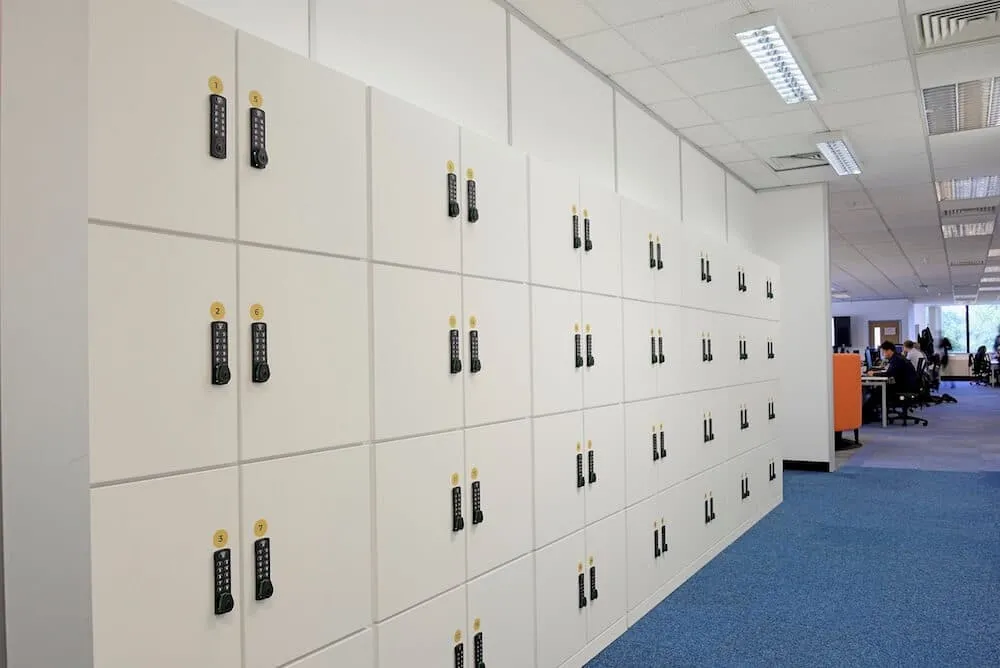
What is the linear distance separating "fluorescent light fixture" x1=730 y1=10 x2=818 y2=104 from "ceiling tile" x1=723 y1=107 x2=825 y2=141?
393 mm

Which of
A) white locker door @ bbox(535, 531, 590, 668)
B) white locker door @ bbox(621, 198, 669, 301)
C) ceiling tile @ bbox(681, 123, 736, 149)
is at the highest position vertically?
ceiling tile @ bbox(681, 123, 736, 149)

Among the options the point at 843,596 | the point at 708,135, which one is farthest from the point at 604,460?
the point at 708,135

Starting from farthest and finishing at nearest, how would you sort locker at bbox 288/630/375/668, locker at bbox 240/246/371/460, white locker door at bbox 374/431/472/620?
1. white locker door at bbox 374/431/472/620
2. locker at bbox 288/630/375/668
3. locker at bbox 240/246/371/460

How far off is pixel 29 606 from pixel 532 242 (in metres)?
2.11

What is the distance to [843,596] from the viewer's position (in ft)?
13.4

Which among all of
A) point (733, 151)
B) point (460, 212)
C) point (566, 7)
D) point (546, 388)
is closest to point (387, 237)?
point (460, 212)

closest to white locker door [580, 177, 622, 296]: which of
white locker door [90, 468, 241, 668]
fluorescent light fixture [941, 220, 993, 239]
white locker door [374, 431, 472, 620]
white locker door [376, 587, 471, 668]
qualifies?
white locker door [374, 431, 472, 620]

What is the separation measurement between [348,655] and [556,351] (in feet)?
4.91

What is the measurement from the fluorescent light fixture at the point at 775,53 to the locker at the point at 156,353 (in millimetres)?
2898

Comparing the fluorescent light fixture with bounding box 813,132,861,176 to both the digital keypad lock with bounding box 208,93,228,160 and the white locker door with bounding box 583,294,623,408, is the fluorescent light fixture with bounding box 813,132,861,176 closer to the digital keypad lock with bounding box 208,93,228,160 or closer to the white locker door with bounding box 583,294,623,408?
the white locker door with bounding box 583,294,623,408

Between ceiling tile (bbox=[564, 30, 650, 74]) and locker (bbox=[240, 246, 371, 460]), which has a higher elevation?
→ ceiling tile (bbox=[564, 30, 650, 74])

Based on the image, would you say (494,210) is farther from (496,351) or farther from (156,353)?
(156,353)

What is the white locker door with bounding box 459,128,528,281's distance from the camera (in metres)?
2.73

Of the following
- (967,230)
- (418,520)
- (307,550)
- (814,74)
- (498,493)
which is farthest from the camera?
(967,230)
